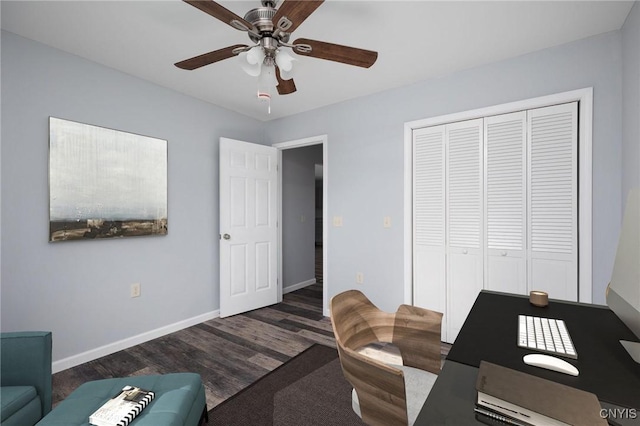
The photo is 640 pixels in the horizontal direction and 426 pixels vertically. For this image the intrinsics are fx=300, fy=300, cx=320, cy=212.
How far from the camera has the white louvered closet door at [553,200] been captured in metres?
2.30

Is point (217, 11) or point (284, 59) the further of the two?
point (284, 59)

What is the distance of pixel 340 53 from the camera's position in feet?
5.67

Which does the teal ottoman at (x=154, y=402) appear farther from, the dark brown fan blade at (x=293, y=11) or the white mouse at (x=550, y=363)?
the dark brown fan blade at (x=293, y=11)

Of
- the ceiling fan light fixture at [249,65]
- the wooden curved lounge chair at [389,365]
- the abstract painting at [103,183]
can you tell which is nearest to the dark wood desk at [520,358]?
the wooden curved lounge chair at [389,365]

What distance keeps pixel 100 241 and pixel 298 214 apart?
9.24 ft

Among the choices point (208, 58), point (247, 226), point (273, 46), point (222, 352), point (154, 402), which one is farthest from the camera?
point (247, 226)

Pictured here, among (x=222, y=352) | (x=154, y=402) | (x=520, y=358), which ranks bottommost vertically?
(x=222, y=352)

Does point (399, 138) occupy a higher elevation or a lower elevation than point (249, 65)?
lower

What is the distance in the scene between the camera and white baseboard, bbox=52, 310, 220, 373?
2.41 m

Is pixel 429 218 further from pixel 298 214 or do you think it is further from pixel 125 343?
pixel 125 343

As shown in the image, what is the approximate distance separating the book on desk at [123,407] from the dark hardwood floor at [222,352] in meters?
0.68

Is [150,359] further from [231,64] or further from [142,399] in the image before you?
[231,64]

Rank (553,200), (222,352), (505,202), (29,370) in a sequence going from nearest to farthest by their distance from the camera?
(29,370)
(553,200)
(505,202)
(222,352)

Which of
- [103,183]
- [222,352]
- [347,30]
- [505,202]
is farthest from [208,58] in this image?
[505,202]
